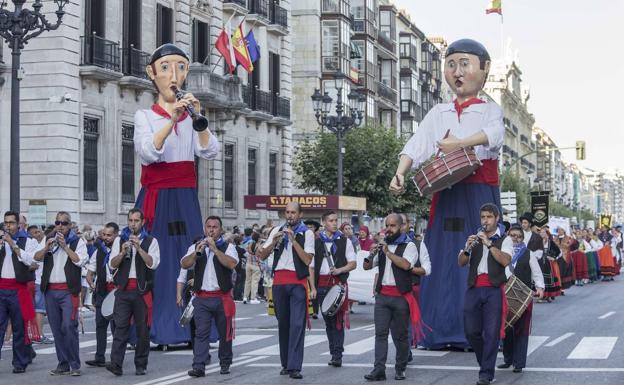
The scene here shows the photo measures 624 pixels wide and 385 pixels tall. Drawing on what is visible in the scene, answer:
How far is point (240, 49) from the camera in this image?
34.1 meters

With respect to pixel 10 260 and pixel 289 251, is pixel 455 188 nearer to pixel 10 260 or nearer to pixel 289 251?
pixel 289 251

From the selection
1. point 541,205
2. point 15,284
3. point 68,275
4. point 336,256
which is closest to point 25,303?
point 15,284

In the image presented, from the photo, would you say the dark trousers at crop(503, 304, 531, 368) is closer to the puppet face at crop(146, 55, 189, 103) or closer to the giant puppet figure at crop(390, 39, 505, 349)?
the giant puppet figure at crop(390, 39, 505, 349)

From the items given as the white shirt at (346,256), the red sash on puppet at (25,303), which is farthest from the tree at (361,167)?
the red sash on puppet at (25,303)

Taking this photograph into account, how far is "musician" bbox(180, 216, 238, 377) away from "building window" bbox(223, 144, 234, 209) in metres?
26.0

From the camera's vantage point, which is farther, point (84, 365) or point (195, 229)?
point (195, 229)

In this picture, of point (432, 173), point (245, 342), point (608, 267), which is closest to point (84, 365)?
point (245, 342)

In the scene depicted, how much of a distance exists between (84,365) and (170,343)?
4.90ft

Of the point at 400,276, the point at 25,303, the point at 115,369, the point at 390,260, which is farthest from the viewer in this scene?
the point at 25,303

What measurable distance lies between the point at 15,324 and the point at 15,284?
46 centimetres

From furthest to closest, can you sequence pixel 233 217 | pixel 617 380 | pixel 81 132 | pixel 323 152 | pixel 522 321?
pixel 323 152, pixel 233 217, pixel 81 132, pixel 522 321, pixel 617 380

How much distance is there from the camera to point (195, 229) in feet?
51.6

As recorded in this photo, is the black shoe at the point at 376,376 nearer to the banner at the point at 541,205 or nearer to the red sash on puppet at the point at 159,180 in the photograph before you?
the red sash on puppet at the point at 159,180

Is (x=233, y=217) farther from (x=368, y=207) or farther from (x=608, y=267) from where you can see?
(x=608, y=267)
